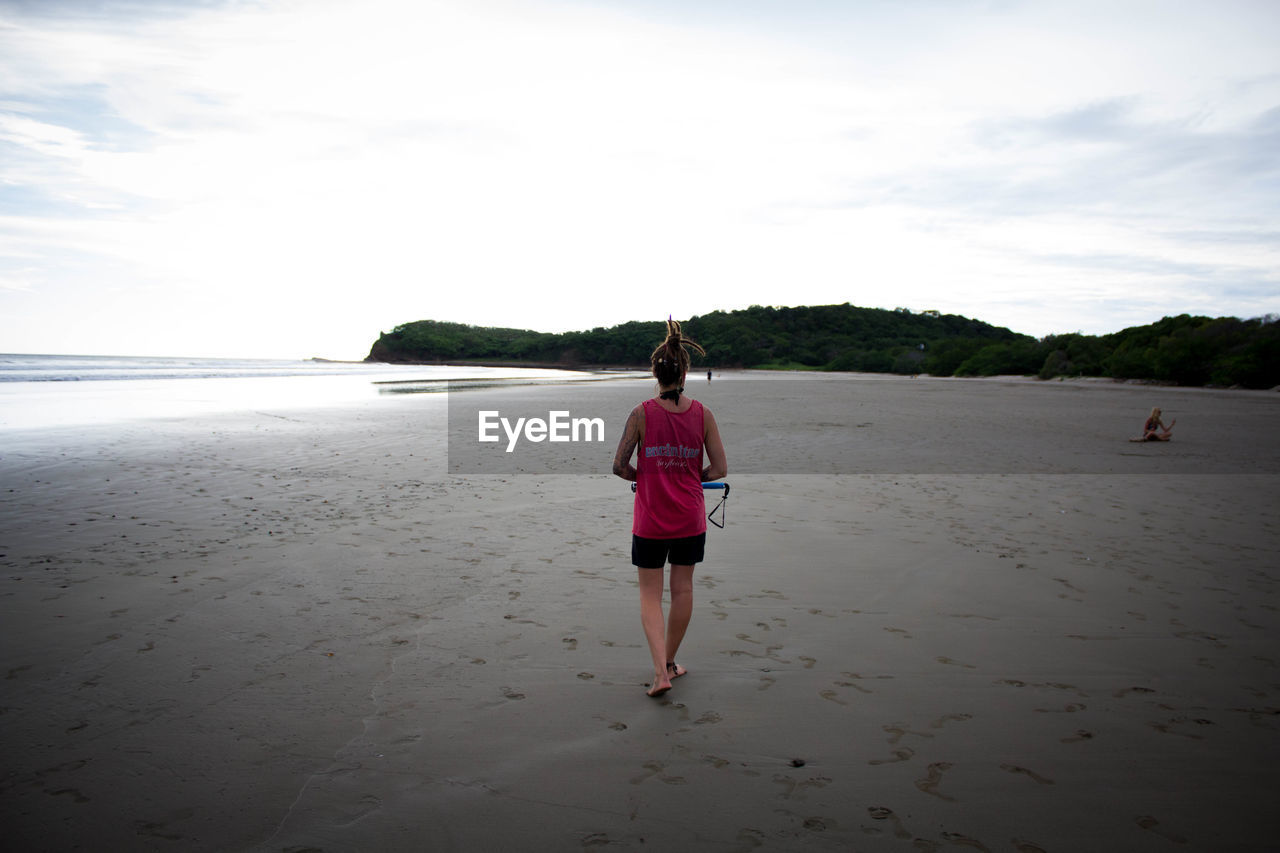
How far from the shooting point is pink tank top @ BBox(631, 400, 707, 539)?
3906mm

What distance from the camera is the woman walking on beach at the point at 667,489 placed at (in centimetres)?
391

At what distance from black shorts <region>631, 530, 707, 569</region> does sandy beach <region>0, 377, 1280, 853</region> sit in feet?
2.50

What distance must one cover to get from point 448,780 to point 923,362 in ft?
271

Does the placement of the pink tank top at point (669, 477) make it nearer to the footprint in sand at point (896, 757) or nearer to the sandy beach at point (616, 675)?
the sandy beach at point (616, 675)

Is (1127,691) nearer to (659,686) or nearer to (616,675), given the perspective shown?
(659,686)

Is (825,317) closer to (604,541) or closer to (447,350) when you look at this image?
(447,350)

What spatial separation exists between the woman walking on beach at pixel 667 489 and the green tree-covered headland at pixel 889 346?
4345 centimetres

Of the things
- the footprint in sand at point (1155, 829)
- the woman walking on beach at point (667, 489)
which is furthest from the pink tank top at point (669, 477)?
the footprint in sand at point (1155, 829)

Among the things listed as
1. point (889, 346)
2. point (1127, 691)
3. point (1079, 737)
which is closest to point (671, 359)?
point (1079, 737)

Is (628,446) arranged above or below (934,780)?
above

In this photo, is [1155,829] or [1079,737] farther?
[1079,737]

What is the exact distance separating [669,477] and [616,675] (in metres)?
1.30

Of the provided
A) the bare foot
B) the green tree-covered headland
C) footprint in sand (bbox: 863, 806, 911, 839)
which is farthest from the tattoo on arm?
the green tree-covered headland

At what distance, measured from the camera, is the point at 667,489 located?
3910 millimetres
